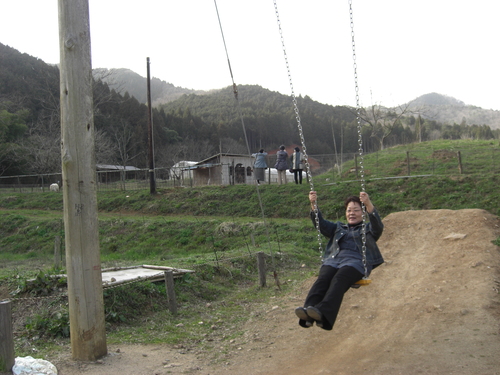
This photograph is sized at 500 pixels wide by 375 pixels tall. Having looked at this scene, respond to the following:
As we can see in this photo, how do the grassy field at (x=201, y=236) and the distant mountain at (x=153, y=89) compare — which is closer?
the grassy field at (x=201, y=236)

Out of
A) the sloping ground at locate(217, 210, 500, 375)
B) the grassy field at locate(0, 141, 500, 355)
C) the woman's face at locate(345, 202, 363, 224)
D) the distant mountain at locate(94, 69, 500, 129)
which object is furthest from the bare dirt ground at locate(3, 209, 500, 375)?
the distant mountain at locate(94, 69, 500, 129)

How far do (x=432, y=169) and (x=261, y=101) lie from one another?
249 feet

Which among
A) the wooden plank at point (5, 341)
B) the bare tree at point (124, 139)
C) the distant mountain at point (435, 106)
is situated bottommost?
the wooden plank at point (5, 341)

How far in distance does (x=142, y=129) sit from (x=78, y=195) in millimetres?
53146

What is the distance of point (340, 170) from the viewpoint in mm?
27750

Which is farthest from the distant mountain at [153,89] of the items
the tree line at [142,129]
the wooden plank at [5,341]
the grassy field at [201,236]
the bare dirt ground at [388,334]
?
the wooden plank at [5,341]

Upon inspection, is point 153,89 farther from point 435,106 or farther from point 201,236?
point 201,236

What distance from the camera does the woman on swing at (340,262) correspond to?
489cm

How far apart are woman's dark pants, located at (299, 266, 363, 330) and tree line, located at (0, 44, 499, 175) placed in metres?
30.9

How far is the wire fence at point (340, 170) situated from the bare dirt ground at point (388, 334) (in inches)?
521

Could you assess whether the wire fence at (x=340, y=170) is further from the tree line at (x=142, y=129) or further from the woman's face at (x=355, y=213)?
the woman's face at (x=355, y=213)

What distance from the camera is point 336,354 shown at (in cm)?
561

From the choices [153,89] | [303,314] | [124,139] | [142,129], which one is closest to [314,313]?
[303,314]

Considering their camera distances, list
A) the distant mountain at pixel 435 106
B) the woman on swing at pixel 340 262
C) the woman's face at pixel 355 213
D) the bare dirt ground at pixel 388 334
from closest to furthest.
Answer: the woman on swing at pixel 340 262
the bare dirt ground at pixel 388 334
the woman's face at pixel 355 213
the distant mountain at pixel 435 106
